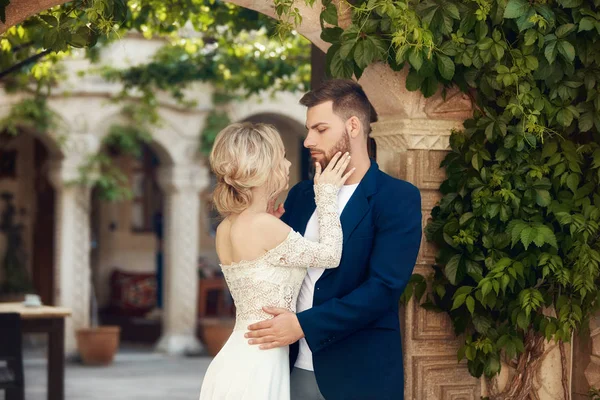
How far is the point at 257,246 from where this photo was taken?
3359 millimetres

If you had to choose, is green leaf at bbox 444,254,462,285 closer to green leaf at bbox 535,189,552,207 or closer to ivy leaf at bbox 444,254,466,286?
ivy leaf at bbox 444,254,466,286

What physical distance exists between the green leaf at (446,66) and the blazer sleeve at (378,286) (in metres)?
0.85

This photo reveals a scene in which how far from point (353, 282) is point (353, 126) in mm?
506

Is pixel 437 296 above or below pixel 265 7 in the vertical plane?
below

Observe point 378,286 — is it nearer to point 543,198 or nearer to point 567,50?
point 543,198

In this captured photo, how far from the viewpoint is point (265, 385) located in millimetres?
3338

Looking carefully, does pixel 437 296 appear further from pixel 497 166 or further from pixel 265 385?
pixel 265 385

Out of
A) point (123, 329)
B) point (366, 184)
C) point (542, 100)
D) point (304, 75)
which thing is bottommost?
point (123, 329)

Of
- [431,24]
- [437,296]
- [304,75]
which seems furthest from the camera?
[304,75]

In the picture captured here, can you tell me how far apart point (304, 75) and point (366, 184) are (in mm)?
5837

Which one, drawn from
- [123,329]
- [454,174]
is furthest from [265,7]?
[123,329]

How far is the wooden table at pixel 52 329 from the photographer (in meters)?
7.84

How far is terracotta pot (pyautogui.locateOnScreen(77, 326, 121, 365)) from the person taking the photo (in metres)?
12.9

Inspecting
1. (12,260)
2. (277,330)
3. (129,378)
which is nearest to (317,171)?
(277,330)
